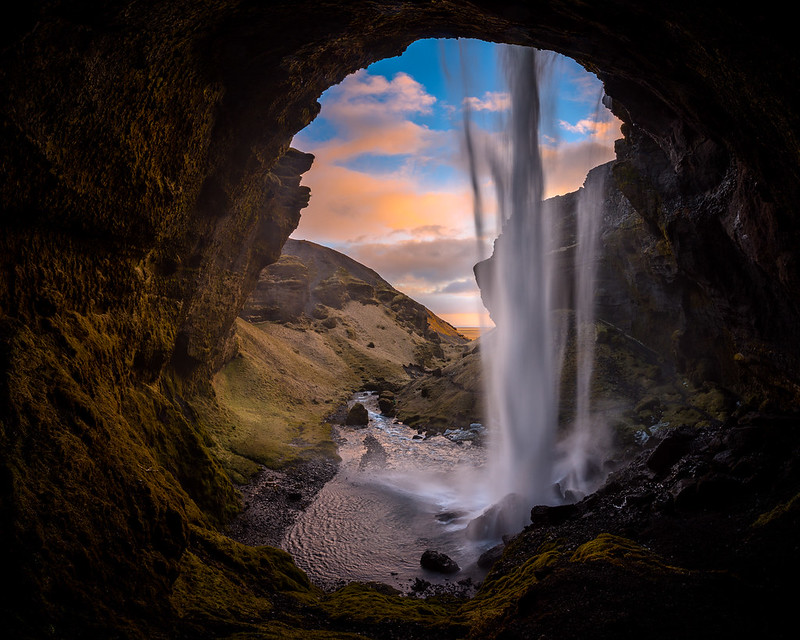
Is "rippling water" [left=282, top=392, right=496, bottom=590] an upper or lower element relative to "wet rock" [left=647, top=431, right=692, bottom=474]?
lower

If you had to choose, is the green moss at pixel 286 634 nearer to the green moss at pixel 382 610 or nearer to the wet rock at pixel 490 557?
the green moss at pixel 382 610

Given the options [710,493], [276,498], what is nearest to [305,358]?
[276,498]

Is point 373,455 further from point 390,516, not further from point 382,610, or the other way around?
point 382,610

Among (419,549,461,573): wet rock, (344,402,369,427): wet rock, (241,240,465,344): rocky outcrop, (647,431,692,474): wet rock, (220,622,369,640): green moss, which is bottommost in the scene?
(419,549,461,573): wet rock

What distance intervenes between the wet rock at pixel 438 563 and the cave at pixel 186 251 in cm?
341

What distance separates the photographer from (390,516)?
2194 centimetres

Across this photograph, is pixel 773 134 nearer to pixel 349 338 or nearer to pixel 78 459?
pixel 78 459

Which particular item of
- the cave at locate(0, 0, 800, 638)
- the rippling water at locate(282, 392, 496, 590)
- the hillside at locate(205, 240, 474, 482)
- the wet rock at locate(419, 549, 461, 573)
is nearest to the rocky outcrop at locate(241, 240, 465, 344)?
the hillside at locate(205, 240, 474, 482)

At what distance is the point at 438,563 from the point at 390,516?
5.98 metres

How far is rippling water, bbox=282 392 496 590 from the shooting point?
1673 cm

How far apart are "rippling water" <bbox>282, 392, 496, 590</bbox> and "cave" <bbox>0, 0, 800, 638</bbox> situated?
3.91 meters

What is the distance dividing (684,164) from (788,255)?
22.4 feet

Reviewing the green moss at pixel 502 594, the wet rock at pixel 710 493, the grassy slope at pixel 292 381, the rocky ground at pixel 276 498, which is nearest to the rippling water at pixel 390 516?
the rocky ground at pixel 276 498

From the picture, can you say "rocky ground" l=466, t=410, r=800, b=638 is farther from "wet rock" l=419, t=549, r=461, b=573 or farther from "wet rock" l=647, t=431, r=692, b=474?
"wet rock" l=419, t=549, r=461, b=573
